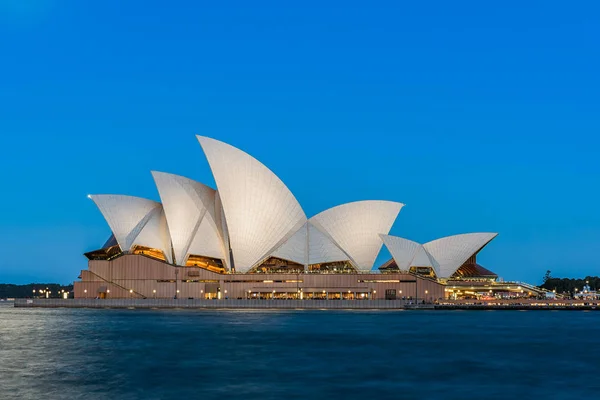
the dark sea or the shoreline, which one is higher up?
the shoreline

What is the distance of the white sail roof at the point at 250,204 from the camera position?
84.1 metres

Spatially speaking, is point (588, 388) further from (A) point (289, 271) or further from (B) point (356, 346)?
(A) point (289, 271)

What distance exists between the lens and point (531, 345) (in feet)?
146

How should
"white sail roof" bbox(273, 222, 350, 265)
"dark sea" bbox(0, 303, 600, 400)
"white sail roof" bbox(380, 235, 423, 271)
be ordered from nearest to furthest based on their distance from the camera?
1. "dark sea" bbox(0, 303, 600, 400)
2. "white sail roof" bbox(273, 222, 350, 265)
3. "white sail roof" bbox(380, 235, 423, 271)

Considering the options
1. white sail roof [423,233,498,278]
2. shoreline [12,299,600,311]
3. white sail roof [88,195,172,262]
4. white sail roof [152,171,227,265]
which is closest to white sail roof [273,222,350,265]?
shoreline [12,299,600,311]

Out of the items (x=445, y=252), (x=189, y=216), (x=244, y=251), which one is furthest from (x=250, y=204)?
(x=445, y=252)

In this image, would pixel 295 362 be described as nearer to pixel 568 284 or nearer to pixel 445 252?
pixel 445 252

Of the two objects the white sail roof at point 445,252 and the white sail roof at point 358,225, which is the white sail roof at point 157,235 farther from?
the white sail roof at point 445,252

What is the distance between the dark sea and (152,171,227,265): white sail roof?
107 ft

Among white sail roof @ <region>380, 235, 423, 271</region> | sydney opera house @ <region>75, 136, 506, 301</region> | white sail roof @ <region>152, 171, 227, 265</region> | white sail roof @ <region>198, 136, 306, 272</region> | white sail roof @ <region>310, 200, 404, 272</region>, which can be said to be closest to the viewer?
white sail roof @ <region>198, 136, 306, 272</region>

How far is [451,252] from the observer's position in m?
98.8

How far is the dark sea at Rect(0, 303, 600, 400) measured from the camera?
28.3 meters

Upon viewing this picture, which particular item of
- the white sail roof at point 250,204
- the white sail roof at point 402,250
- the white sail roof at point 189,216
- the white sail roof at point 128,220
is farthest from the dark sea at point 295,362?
the white sail roof at point 402,250

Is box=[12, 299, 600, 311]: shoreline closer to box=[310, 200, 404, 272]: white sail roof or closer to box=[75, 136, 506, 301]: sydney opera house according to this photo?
box=[75, 136, 506, 301]: sydney opera house
